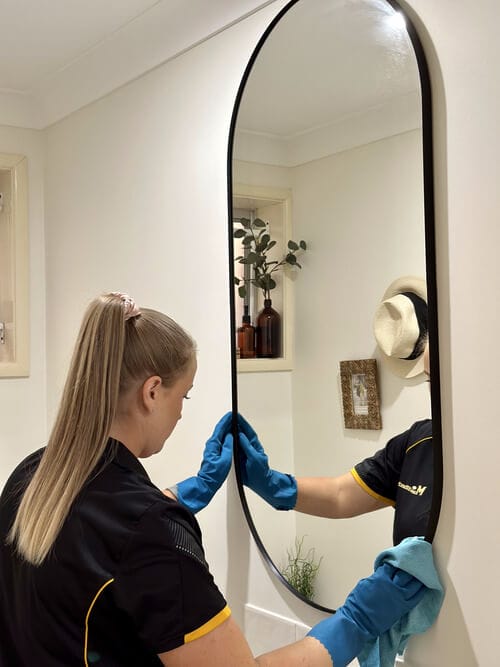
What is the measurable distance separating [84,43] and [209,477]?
1271mm

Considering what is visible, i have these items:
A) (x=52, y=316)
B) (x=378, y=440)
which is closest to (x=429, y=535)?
(x=378, y=440)

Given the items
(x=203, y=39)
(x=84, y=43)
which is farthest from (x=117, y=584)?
(x=84, y=43)

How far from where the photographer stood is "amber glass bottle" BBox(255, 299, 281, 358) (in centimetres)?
173

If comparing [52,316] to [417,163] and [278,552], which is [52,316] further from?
[417,163]

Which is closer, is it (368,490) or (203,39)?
(368,490)

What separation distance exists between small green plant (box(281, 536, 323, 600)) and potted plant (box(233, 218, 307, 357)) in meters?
0.40

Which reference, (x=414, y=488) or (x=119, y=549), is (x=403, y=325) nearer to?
(x=414, y=488)

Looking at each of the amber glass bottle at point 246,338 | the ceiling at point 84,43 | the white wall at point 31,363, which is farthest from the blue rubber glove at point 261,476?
the white wall at point 31,363

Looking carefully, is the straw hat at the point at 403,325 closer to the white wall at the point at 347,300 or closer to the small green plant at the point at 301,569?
the white wall at the point at 347,300

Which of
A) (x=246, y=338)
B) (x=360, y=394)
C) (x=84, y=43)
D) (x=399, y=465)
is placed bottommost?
(x=399, y=465)

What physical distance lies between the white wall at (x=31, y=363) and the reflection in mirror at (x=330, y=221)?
113cm

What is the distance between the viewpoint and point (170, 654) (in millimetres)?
1127

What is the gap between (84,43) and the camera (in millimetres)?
2301

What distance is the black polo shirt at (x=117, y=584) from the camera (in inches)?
44.3
